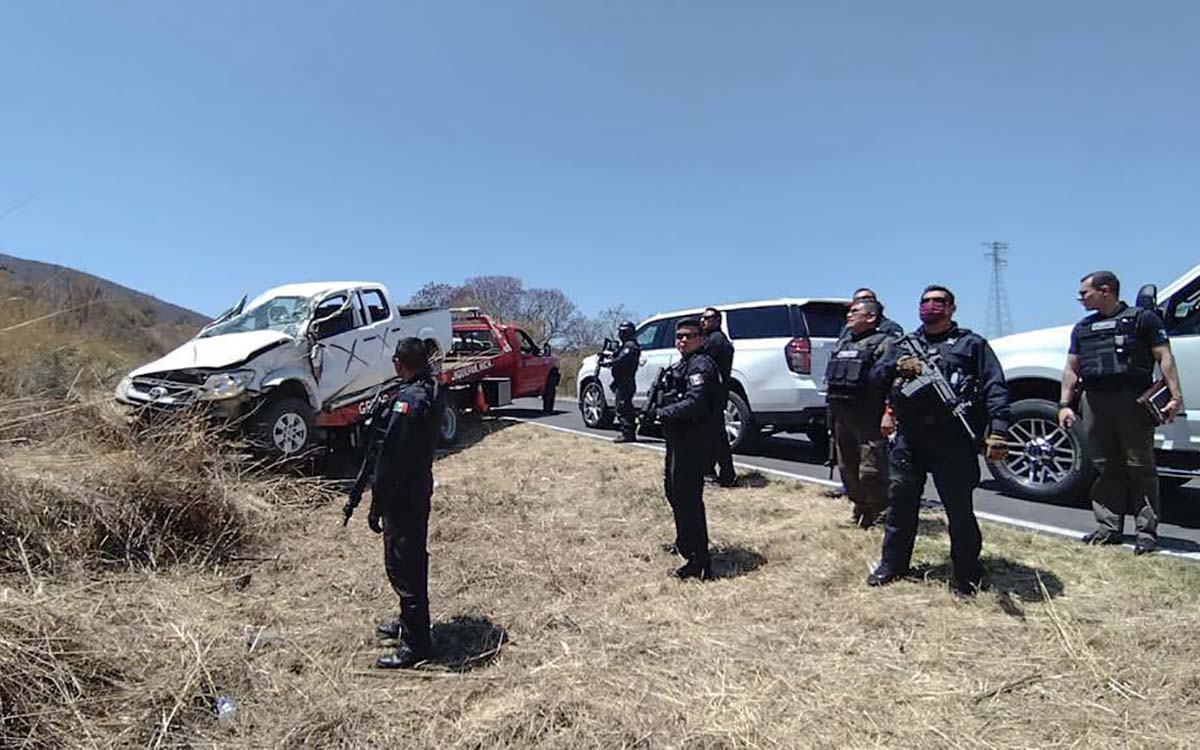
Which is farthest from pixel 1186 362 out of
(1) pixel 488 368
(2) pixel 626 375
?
(1) pixel 488 368

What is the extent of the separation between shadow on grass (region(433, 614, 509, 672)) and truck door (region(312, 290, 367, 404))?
4915 mm

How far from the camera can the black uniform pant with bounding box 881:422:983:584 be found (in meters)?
3.91

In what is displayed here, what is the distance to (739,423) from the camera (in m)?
8.44

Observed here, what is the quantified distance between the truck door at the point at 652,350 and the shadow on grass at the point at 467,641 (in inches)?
244

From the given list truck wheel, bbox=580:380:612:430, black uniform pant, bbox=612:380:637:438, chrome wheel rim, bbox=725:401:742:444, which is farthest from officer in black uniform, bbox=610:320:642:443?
truck wheel, bbox=580:380:612:430

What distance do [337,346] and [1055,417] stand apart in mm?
7303

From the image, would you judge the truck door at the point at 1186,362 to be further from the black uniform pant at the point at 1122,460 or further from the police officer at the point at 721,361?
the police officer at the point at 721,361

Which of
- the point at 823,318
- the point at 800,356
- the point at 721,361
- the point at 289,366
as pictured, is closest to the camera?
the point at 721,361

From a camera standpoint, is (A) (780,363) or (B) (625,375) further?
(B) (625,375)

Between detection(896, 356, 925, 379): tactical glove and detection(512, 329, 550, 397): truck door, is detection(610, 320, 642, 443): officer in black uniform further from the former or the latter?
detection(896, 356, 925, 379): tactical glove

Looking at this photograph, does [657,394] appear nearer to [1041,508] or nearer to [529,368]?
[1041,508]

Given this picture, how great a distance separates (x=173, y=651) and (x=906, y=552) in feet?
12.5

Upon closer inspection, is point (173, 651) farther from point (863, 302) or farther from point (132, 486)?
point (863, 302)

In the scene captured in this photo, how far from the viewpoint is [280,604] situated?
422cm
